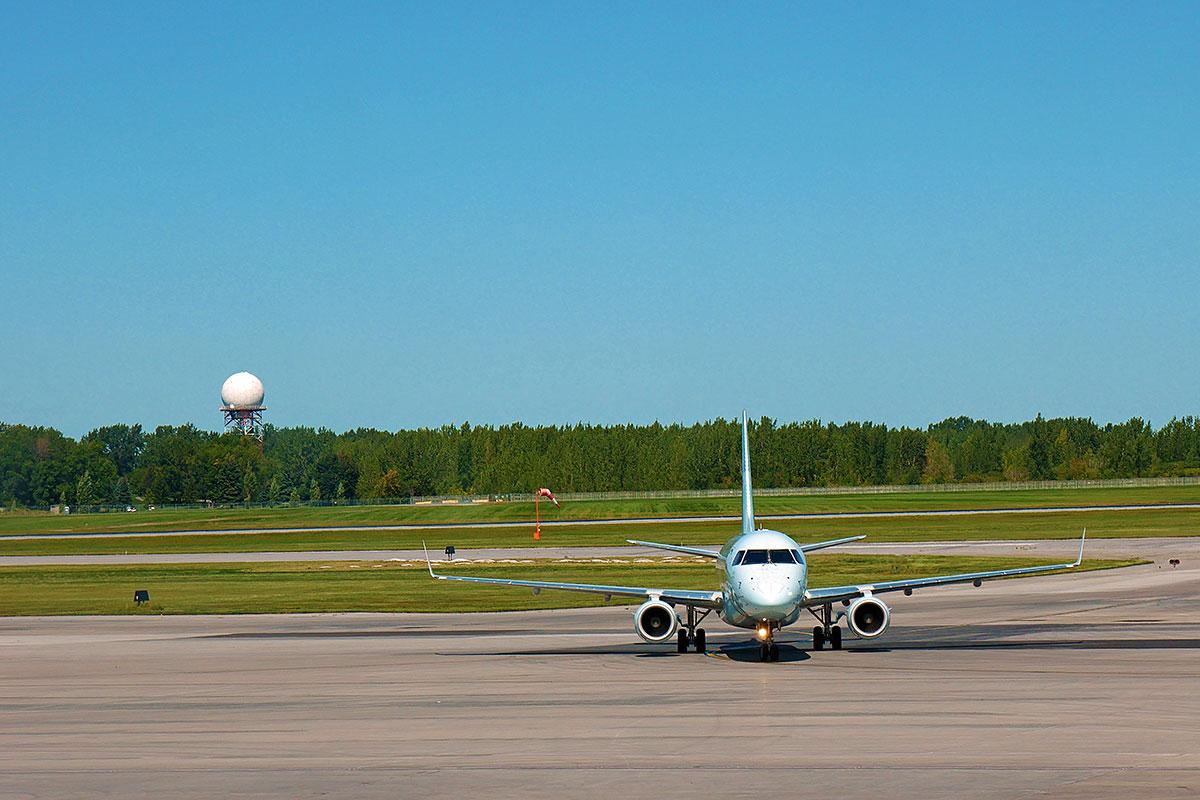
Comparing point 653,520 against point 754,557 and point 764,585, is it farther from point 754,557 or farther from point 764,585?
point 764,585

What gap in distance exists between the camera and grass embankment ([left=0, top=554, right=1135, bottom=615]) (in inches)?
2232

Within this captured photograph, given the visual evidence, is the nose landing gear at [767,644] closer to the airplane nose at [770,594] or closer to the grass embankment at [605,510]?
the airplane nose at [770,594]

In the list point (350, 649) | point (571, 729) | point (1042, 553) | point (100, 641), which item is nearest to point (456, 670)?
point (350, 649)

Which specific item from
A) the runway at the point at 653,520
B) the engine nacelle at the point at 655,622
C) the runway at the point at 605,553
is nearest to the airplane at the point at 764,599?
the engine nacelle at the point at 655,622

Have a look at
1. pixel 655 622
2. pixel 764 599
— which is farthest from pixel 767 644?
pixel 655 622

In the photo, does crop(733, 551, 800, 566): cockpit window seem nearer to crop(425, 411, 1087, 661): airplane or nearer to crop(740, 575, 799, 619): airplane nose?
crop(425, 411, 1087, 661): airplane

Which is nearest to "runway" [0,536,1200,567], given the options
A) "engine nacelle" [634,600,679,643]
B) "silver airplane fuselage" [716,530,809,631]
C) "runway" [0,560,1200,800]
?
"runway" [0,560,1200,800]

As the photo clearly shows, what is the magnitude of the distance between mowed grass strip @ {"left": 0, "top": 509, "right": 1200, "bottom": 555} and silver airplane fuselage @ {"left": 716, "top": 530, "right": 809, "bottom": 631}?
6000cm

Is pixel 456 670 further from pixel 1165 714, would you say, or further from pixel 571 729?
pixel 1165 714

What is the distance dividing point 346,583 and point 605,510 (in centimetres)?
8550

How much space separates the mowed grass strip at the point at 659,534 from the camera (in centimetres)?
9981

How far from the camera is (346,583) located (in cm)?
6862

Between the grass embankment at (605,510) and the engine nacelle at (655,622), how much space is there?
103409mm

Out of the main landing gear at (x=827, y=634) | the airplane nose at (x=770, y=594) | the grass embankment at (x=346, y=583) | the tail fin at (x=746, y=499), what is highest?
the tail fin at (x=746, y=499)
